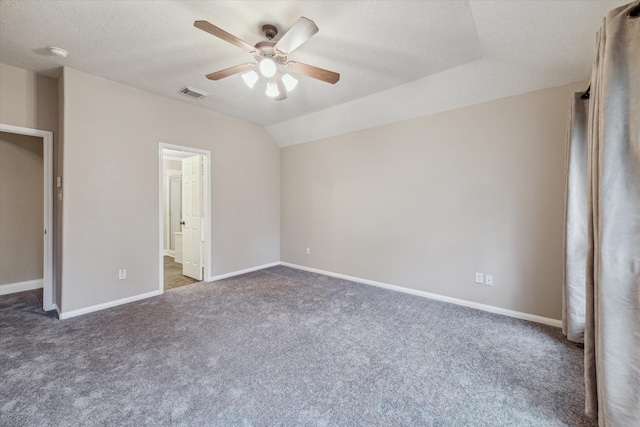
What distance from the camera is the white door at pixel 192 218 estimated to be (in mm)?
4266

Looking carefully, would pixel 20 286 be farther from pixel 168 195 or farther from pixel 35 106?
pixel 168 195

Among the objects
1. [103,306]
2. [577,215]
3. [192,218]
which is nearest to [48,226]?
[103,306]

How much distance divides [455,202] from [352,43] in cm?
224

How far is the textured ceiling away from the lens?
1.94m

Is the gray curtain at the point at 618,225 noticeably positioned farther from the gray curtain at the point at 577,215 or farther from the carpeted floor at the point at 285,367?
the gray curtain at the point at 577,215

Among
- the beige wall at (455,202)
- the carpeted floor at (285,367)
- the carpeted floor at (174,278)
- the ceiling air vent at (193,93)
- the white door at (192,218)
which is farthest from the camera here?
the white door at (192,218)

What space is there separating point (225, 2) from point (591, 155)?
8.46ft

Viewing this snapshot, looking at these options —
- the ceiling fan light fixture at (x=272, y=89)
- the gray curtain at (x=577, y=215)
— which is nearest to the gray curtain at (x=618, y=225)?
the gray curtain at (x=577, y=215)

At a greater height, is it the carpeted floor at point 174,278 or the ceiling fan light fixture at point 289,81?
the ceiling fan light fixture at point 289,81

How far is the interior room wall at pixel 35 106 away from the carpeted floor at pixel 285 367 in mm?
1062

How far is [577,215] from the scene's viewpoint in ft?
7.62

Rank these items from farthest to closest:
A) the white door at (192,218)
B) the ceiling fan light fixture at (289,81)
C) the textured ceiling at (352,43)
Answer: the white door at (192,218)
the ceiling fan light fixture at (289,81)
the textured ceiling at (352,43)

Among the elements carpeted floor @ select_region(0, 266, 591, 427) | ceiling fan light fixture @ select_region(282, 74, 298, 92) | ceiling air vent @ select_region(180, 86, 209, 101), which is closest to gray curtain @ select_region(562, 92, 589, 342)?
carpeted floor @ select_region(0, 266, 591, 427)

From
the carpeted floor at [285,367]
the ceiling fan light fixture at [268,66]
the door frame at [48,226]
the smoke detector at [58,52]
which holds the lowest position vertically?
the carpeted floor at [285,367]
